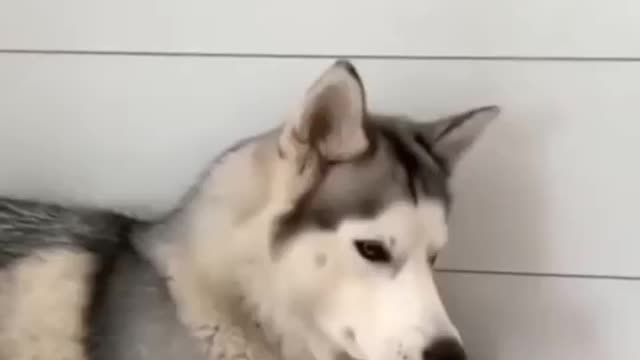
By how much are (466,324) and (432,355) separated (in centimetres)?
34

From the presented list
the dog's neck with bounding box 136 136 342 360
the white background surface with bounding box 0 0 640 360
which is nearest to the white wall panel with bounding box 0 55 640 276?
the white background surface with bounding box 0 0 640 360

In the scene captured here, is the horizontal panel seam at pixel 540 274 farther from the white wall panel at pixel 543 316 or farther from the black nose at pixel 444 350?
the black nose at pixel 444 350

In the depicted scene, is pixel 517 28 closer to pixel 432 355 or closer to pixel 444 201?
pixel 444 201

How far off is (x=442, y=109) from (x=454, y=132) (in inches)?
5.4

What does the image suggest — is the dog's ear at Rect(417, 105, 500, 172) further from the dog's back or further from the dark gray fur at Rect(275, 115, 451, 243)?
the dog's back

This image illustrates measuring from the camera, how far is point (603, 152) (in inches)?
57.1

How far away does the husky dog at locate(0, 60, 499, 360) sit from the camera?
A: 3.94 feet

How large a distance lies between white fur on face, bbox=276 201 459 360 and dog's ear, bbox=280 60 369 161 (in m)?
0.07

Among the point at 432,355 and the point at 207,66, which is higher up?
the point at 207,66

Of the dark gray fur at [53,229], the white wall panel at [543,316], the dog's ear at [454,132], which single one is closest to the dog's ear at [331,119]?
the dog's ear at [454,132]

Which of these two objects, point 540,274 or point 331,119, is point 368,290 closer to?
point 331,119

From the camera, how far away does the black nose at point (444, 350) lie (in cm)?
117

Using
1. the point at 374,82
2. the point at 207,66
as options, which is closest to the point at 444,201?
the point at 374,82

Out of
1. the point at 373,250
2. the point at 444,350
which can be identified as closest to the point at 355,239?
the point at 373,250
